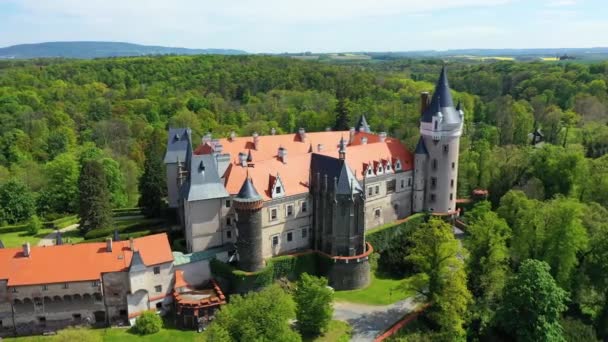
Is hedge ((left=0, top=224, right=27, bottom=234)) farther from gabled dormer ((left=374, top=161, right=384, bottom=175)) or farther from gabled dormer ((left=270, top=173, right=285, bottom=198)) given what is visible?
gabled dormer ((left=374, top=161, right=384, bottom=175))

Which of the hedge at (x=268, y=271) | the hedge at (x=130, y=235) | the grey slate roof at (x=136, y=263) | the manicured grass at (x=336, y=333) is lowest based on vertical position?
the manicured grass at (x=336, y=333)

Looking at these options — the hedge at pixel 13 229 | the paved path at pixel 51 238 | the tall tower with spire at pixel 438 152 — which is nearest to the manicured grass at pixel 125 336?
the paved path at pixel 51 238

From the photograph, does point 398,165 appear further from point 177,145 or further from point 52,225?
point 52,225

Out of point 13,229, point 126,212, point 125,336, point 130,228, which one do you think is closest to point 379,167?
point 130,228

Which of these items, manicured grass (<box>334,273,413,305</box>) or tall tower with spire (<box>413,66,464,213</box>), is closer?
manicured grass (<box>334,273,413,305</box>)

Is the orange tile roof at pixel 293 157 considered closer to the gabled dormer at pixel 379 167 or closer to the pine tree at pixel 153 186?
the gabled dormer at pixel 379 167

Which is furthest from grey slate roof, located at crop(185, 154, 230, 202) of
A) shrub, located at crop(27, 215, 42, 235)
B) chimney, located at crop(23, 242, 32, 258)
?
shrub, located at crop(27, 215, 42, 235)

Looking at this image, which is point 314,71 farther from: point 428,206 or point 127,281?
point 127,281
